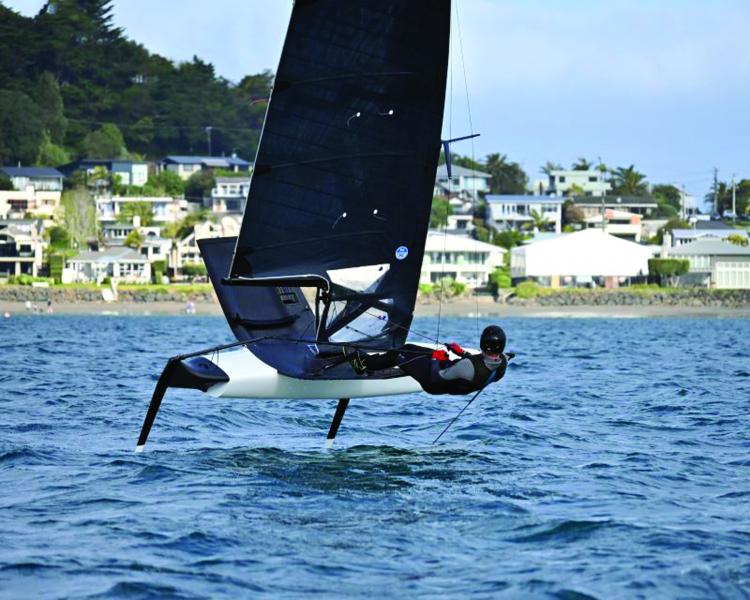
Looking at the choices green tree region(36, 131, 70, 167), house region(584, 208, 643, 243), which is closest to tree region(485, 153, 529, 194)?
house region(584, 208, 643, 243)

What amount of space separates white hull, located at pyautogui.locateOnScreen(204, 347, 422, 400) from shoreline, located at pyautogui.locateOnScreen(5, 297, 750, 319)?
5985cm

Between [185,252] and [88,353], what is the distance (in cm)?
5994

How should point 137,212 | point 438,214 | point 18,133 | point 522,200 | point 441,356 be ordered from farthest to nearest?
point 18,133, point 522,200, point 438,214, point 137,212, point 441,356

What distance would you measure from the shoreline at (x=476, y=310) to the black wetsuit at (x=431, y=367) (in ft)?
196

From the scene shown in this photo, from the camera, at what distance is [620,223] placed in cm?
Result: 11656

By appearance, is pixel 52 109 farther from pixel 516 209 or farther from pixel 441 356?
pixel 441 356

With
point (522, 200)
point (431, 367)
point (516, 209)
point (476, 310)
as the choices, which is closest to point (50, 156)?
point (516, 209)

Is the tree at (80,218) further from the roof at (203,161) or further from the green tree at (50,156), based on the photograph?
the green tree at (50,156)

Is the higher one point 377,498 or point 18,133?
point 18,133

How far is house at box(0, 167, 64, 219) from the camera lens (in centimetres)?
10550

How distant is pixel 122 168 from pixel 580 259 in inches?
2141

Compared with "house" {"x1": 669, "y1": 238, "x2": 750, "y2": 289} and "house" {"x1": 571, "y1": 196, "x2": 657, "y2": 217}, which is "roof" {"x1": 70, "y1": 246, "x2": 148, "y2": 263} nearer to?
"house" {"x1": 669, "y1": 238, "x2": 750, "y2": 289}

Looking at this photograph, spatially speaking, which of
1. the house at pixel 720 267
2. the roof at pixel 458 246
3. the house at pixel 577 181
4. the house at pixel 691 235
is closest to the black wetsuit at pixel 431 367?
the roof at pixel 458 246

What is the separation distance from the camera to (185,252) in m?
93.0
